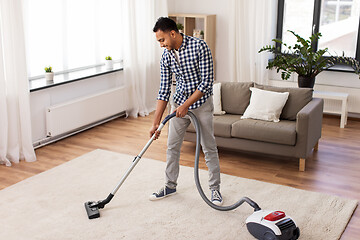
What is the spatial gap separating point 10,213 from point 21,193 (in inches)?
13.7

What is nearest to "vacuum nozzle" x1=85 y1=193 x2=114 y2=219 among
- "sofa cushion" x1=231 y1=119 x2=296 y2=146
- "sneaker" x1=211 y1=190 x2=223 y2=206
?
"sneaker" x1=211 y1=190 x2=223 y2=206

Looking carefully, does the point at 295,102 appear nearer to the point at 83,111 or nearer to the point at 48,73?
the point at 83,111

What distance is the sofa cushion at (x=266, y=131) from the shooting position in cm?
421

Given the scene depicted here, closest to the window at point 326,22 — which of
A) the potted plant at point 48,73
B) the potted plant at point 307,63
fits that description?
the potted plant at point 307,63

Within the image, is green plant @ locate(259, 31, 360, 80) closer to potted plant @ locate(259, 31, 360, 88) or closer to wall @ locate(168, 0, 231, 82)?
potted plant @ locate(259, 31, 360, 88)

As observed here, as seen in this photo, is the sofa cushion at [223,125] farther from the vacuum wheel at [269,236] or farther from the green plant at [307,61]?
the vacuum wheel at [269,236]

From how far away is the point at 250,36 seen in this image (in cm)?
630

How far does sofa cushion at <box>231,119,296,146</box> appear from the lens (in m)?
4.21

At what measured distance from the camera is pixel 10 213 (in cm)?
343

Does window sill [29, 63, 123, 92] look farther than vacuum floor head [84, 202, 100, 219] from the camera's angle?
Yes

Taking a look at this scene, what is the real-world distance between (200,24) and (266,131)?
9.40ft

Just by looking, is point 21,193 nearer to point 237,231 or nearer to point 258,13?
point 237,231

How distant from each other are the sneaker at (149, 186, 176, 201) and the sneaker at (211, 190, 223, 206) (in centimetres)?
32

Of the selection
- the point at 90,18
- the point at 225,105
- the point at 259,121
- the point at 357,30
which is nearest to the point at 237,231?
the point at 259,121
